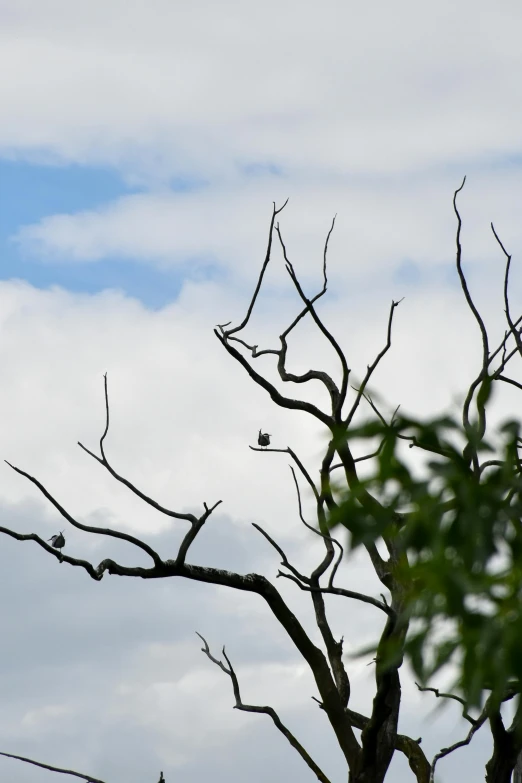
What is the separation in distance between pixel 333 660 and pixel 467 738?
124cm

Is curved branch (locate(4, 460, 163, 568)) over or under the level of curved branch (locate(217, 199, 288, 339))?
under

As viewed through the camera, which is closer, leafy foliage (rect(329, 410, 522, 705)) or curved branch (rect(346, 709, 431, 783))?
leafy foliage (rect(329, 410, 522, 705))

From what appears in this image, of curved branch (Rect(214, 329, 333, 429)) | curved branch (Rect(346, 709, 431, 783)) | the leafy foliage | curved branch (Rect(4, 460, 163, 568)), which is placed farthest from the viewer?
curved branch (Rect(346, 709, 431, 783))

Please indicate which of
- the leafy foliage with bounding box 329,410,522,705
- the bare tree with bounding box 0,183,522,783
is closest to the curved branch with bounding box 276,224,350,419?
the bare tree with bounding box 0,183,522,783

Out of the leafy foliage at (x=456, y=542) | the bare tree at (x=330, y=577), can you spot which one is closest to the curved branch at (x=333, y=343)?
the bare tree at (x=330, y=577)

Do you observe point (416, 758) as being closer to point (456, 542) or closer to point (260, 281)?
point (260, 281)

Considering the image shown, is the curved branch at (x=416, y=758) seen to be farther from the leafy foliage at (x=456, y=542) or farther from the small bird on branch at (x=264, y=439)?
the leafy foliage at (x=456, y=542)

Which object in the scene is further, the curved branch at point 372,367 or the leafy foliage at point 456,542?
the curved branch at point 372,367

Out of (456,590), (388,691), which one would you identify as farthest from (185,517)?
(456,590)

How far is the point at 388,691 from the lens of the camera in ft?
24.3

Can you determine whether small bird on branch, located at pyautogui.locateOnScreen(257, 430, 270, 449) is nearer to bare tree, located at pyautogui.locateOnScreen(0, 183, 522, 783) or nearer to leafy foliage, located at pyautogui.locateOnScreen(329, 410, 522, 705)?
bare tree, located at pyautogui.locateOnScreen(0, 183, 522, 783)

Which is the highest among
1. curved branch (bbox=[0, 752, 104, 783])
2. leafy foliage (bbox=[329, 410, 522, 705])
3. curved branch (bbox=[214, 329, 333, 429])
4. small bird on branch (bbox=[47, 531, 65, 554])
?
curved branch (bbox=[214, 329, 333, 429])

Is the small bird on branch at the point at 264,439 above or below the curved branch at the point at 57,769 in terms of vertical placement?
above

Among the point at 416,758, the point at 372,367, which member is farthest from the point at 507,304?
the point at 416,758
